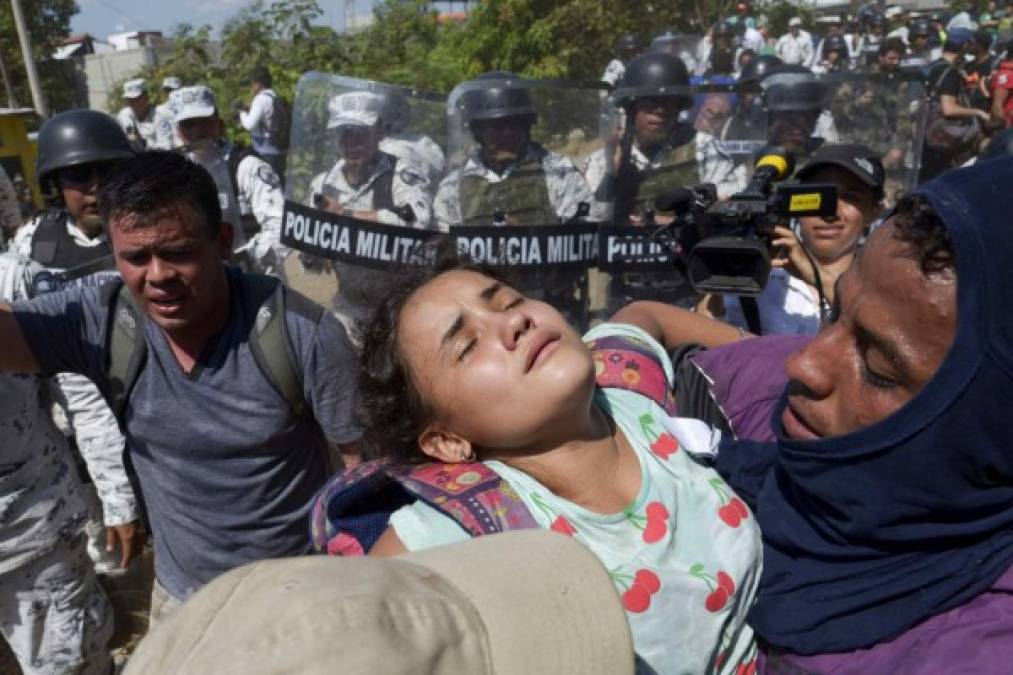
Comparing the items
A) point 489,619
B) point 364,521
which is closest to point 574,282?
point 364,521

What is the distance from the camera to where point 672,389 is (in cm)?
176

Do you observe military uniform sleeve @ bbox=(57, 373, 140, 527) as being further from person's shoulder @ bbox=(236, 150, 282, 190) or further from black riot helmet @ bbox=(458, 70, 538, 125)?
person's shoulder @ bbox=(236, 150, 282, 190)

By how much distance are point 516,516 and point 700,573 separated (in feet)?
0.98

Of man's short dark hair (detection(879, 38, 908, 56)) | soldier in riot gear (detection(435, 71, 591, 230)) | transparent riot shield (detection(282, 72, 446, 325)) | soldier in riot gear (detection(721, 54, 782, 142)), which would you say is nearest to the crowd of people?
transparent riot shield (detection(282, 72, 446, 325))

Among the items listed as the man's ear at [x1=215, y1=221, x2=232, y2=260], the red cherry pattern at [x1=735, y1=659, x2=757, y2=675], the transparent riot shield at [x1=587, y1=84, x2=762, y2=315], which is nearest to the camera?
the red cherry pattern at [x1=735, y1=659, x2=757, y2=675]

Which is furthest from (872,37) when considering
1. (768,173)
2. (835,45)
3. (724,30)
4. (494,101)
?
(768,173)

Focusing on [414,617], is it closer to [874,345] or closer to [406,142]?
[874,345]

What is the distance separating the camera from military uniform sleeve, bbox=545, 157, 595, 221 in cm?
425

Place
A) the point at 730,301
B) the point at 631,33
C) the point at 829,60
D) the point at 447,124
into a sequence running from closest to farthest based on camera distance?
the point at 730,301, the point at 447,124, the point at 631,33, the point at 829,60

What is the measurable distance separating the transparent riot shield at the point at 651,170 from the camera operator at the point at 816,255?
1002 mm

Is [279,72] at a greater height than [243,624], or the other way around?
[243,624]

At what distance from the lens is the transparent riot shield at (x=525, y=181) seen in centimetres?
412

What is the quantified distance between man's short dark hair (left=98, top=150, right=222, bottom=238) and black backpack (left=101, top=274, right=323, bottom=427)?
0.75 ft

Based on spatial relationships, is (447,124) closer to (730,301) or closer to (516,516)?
(730,301)
